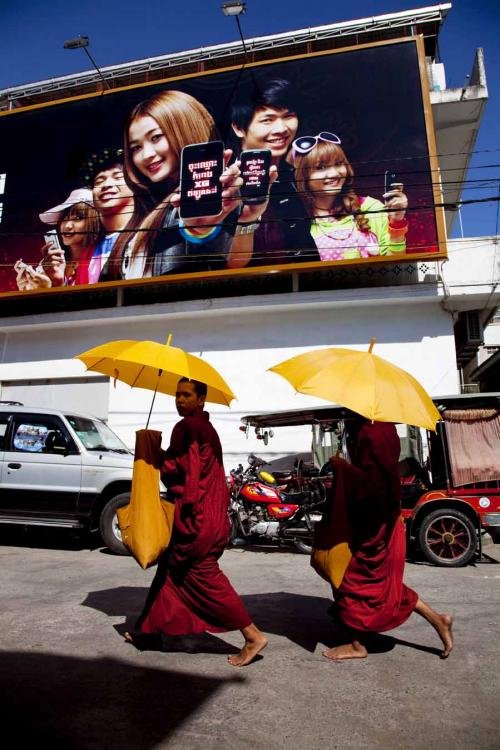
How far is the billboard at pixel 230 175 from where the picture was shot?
42.0 ft

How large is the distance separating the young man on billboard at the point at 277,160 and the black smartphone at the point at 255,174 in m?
0.17

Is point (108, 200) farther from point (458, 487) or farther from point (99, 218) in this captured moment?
point (458, 487)

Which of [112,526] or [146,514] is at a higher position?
[146,514]

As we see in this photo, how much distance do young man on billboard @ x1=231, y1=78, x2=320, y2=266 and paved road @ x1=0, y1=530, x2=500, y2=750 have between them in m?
9.39

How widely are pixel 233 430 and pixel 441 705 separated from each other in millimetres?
10519

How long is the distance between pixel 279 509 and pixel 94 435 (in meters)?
3.12

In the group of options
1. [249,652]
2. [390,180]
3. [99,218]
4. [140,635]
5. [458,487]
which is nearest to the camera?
[249,652]

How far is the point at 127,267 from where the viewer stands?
1420 cm

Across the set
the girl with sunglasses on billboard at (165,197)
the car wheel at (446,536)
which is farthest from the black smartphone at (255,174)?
the car wheel at (446,536)

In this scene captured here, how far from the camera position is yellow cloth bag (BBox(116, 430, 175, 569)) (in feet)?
11.3

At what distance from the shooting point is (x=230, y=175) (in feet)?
45.5

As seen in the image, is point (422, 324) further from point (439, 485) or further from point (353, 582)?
point (353, 582)

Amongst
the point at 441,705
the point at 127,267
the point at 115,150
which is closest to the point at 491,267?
the point at 127,267

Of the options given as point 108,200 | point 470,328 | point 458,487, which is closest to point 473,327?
point 470,328
